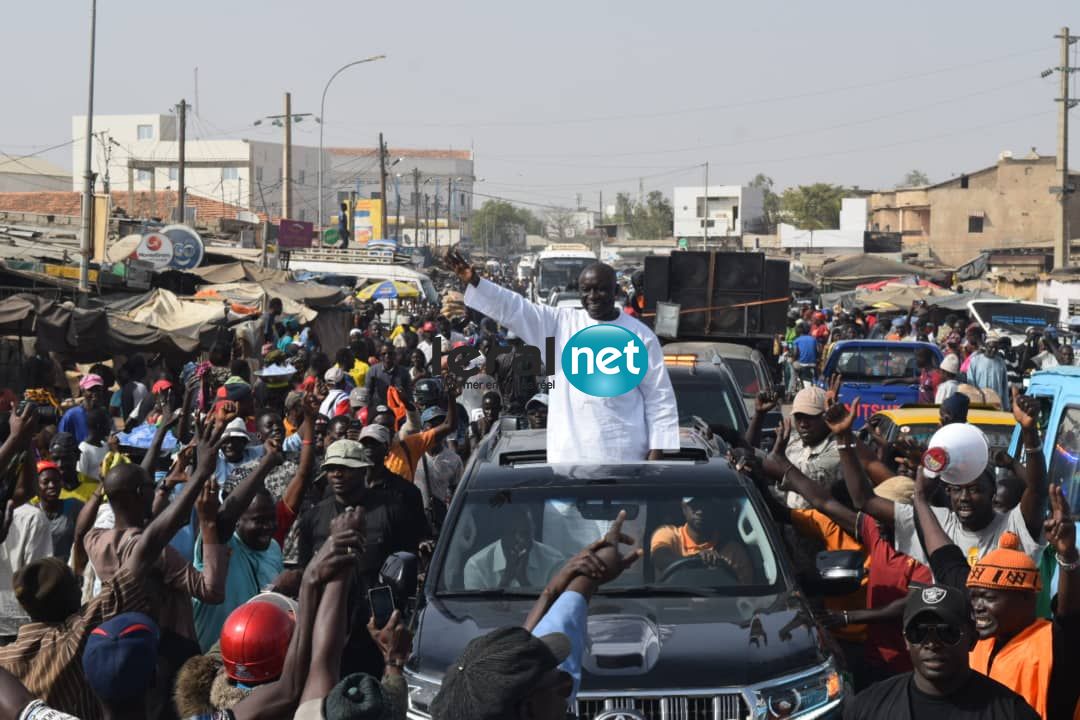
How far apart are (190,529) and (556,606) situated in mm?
3535

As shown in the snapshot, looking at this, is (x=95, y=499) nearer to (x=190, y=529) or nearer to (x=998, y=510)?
(x=190, y=529)

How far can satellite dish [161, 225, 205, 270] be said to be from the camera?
27578mm

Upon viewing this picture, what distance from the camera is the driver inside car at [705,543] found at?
6.07 meters

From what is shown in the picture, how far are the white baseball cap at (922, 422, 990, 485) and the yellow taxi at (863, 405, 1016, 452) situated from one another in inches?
221

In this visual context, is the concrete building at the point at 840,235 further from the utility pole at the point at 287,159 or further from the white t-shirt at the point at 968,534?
the white t-shirt at the point at 968,534

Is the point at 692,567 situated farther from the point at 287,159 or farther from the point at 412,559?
the point at 287,159

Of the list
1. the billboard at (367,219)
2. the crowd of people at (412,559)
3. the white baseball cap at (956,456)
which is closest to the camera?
the crowd of people at (412,559)

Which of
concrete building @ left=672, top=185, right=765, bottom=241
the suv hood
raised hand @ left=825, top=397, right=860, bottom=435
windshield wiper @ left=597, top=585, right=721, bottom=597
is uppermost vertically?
concrete building @ left=672, top=185, right=765, bottom=241

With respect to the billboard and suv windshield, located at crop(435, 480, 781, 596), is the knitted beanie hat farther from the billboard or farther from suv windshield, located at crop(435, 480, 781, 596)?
the billboard

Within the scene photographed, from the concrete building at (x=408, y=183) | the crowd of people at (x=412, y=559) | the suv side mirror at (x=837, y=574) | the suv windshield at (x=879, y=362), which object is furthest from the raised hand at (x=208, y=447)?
the concrete building at (x=408, y=183)

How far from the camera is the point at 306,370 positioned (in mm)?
15734

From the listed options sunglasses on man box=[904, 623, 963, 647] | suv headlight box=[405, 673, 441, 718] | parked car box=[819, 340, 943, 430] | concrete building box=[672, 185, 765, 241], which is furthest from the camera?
concrete building box=[672, 185, 765, 241]

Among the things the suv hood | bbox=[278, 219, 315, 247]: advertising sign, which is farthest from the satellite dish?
the suv hood

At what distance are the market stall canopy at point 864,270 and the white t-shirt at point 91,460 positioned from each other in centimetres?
4200
